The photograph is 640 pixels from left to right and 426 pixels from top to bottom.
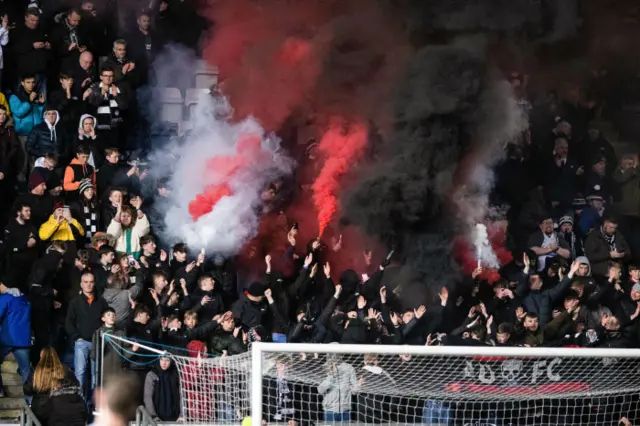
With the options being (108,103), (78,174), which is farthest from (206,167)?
(78,174)

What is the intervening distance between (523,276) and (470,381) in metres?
2.04

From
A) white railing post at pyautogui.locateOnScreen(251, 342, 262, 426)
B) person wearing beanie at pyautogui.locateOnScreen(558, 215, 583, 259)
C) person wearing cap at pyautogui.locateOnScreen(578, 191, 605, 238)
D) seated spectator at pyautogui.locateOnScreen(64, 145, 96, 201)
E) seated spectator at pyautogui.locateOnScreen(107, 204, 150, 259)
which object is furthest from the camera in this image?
person wearing cap at pyautogui.locateOnScreen(578, 191, 605, 238)

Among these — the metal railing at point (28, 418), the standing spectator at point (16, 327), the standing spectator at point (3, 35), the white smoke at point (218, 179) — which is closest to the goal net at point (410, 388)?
the standing spectator at point (16, 327)

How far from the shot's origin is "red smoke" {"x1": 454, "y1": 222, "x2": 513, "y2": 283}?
12.6 metres

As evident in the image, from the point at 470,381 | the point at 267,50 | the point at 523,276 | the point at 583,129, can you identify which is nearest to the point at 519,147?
the point at 583,129

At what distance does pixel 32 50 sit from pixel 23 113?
1.88ft

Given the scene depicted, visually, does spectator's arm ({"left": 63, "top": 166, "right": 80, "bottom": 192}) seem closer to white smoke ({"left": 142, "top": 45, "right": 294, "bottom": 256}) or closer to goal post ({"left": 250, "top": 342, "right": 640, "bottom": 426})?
white smoke ({"left": 142, "top": 45, "right": 294, "bottom": 256})

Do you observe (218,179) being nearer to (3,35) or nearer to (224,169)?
(224,169)

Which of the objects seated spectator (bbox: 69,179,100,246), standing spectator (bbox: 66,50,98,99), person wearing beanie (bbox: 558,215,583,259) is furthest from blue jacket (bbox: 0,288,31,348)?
person wearing beanie (bbox: 558,215,583,259)

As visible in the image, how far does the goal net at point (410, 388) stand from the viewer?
33.7ft

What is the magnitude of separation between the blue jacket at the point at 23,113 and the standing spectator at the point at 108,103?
0.46m

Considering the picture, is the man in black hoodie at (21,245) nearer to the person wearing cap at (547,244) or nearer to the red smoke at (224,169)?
the red smoke at (224,169)

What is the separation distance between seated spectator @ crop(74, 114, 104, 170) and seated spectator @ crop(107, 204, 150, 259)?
1.84 ft

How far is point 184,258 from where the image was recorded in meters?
11.9
